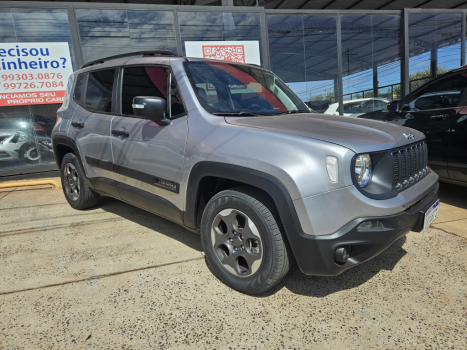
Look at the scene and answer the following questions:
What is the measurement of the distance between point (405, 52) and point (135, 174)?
9136 mm

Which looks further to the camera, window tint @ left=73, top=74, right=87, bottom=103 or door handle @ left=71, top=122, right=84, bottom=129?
window tint @ left=73, top=74, right=87, bottom=103

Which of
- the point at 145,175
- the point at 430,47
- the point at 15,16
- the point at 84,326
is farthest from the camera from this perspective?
the point at 430,47

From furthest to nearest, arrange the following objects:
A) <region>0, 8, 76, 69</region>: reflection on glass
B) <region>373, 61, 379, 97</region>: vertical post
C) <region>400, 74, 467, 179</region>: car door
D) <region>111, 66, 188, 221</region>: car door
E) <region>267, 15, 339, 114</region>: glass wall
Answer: <region>373, 61, 379, 97</region>: vertical post < <region>267, 15, 339, 114</region>: glass wall < <region>0, 8, 76, 69</region>: reflection on glass < <region>400, 74, 467, 179</region>: car door < <region>111, 66, 188, 221</region>: car door

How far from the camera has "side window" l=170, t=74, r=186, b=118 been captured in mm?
2783

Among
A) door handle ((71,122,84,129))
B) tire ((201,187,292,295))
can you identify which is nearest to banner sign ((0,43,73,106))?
door handle ((71,122,84,129))

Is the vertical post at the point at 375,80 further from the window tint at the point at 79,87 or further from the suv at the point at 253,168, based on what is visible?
the window tint at the point at 79,87

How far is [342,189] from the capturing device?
6.45ft

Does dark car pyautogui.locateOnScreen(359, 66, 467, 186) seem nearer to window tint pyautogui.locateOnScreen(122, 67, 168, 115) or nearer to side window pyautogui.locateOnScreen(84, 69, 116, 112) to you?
window tint pyautogui.locateOnScreen(122, 67, 168, 115)

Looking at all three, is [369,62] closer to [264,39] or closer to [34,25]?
[264,39]

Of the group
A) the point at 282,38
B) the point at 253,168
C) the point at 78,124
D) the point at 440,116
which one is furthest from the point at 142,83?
the point at 282,38

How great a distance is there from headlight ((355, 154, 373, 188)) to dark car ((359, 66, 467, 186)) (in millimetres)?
2374

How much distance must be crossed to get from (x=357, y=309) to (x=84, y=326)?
1.76 metres

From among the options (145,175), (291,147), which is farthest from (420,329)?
(145,175)

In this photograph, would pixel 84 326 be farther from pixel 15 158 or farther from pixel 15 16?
pixel 15 16
